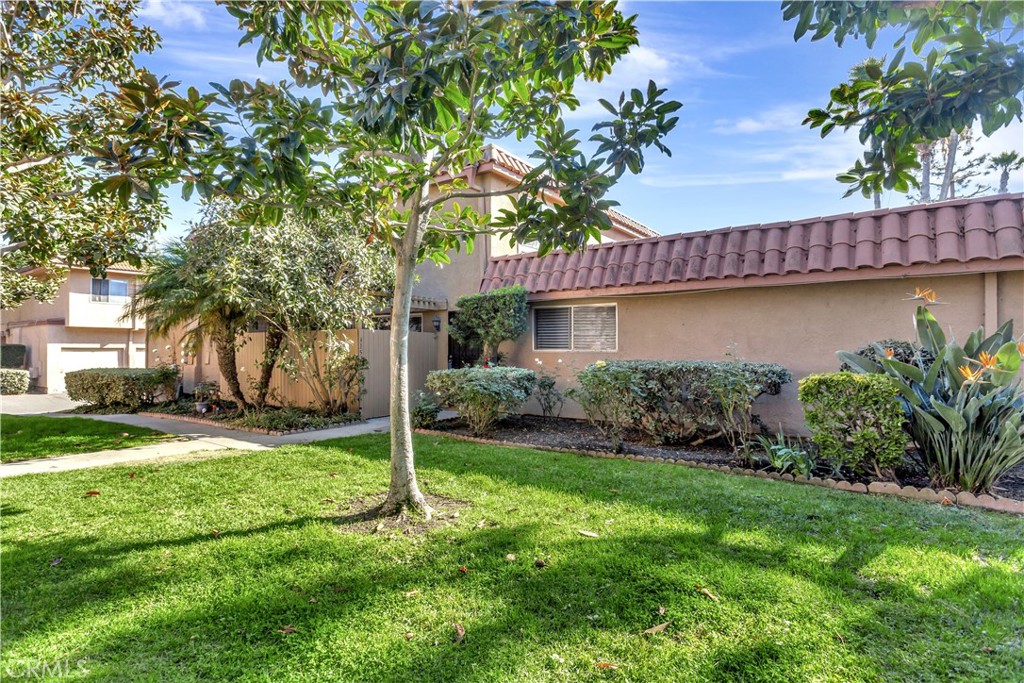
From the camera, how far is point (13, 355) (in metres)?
23.6

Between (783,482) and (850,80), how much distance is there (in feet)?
14.8

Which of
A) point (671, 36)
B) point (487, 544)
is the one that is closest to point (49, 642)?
point (487, 544)

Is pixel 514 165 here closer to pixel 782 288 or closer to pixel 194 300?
pixel 782 288

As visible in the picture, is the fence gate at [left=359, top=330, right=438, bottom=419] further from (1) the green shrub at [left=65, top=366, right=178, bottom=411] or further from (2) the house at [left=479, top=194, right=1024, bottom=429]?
(1) the green shrub at [left=65, top=366, right=178, bottom=411]

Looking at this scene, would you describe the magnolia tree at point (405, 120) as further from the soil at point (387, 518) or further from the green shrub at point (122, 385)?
A: the green shrub at point (122, 385)

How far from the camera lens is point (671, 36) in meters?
5.91

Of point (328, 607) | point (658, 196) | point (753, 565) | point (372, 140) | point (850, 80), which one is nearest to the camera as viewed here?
point (328, 607)

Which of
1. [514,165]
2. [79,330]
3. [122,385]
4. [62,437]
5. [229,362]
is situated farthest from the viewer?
[79,330]

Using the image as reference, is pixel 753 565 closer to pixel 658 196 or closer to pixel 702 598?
pixel 702 598

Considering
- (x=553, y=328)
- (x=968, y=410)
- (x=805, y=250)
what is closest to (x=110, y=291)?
(x=553, y=328)

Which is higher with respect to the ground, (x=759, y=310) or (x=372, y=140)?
(x=372, y=140)

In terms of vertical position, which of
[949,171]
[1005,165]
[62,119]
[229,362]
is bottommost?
[229,362]

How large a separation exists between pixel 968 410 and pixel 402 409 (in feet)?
19.7

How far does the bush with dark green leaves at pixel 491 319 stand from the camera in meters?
11.3
